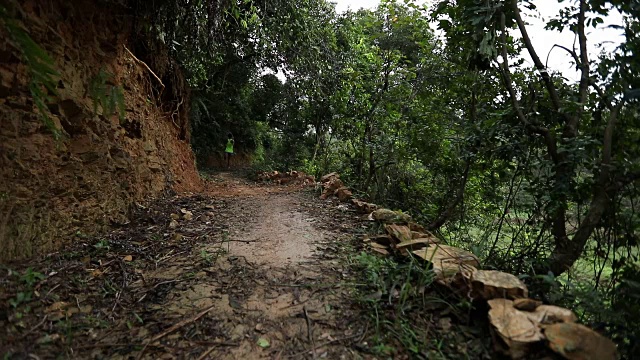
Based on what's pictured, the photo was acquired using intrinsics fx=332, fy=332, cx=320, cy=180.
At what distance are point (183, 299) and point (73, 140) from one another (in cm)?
191

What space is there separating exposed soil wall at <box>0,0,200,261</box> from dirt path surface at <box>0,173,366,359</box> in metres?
0.25

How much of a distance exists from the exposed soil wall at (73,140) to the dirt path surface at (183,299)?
255 millimetres

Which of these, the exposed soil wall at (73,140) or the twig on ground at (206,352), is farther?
the exposed soil wall at (73,140)

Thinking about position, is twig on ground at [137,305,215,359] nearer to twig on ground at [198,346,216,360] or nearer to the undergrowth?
twig on ground at [198,346,216,360]

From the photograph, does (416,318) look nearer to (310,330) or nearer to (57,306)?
(310,330)

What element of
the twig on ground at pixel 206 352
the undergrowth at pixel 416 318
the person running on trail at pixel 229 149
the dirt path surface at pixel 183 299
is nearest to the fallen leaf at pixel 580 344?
the undergrowth at pixel 416 318

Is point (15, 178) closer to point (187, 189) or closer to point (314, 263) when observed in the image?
point (314, 263)

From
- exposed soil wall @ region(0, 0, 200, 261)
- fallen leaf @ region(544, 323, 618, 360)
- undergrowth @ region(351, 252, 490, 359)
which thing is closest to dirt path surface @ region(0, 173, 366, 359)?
undergrowth @ region(351, 252, 490, 359)

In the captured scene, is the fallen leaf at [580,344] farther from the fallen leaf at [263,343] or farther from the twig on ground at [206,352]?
the twig on ground at [206,352]

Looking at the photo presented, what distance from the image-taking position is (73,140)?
3.01 metres

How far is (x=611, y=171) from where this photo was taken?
2451mm

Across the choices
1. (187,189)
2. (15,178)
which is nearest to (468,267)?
(15,178)

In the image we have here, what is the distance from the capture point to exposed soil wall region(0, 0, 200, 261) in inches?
92.6

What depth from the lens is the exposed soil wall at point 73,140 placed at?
92.6 inches
